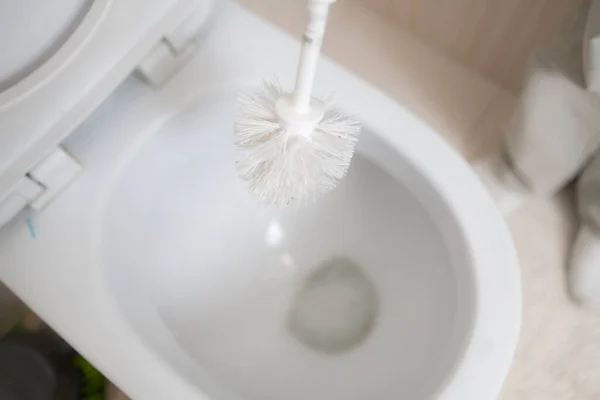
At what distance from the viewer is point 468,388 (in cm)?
58

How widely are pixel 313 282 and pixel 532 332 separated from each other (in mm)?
350

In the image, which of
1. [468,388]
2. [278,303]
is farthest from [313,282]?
[468,388]

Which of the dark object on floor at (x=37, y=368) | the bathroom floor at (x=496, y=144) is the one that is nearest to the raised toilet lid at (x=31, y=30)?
the dark object on floor at (x=37, y=368)

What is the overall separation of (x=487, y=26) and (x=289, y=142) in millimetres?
557

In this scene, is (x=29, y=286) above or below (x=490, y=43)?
below

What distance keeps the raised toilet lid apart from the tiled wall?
0.59 metres

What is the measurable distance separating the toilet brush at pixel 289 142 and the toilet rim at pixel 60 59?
15 centimetres

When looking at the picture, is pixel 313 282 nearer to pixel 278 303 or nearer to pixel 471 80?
pixel 278 303

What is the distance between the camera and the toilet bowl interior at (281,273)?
65cm

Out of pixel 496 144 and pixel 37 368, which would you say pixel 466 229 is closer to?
pixel 496 144

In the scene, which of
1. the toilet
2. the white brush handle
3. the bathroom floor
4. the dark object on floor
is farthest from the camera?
the bathroom floor

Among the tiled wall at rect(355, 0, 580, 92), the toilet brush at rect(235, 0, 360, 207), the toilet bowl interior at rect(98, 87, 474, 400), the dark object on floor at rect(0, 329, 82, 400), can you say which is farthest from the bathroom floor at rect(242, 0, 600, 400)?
the dark object on floor at rect(0, 329, 82, 400)

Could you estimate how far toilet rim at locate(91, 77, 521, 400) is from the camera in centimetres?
59

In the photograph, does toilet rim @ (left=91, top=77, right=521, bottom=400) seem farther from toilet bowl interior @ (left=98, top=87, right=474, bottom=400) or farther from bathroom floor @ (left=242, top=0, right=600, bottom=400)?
bathroom floor @ (left=242, top=0, right=600, bottom=400)
